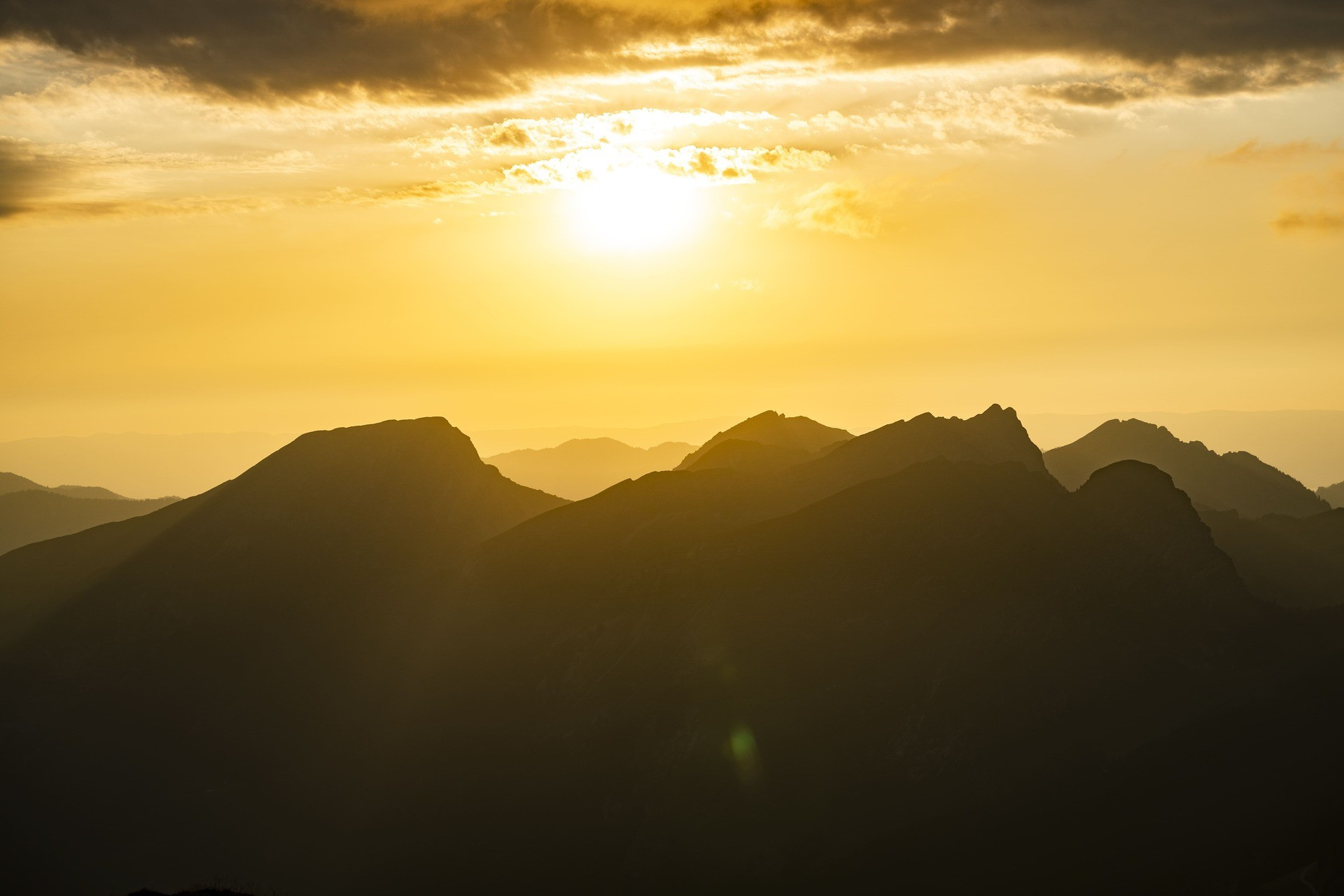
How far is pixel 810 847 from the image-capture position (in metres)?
97.4

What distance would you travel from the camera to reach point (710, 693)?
115062mm

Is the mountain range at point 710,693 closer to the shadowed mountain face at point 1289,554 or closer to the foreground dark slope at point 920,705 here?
the foreground dark slope at point 920,705

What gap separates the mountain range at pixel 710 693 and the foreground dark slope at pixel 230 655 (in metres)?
0.46

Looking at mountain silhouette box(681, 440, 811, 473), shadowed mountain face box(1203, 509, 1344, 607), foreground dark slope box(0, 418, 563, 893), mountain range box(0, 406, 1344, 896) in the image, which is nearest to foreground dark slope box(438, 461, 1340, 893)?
mountain range box(0, 406, 1344, 896)

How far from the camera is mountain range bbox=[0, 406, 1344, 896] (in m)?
95.1

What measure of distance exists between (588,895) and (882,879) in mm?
26687

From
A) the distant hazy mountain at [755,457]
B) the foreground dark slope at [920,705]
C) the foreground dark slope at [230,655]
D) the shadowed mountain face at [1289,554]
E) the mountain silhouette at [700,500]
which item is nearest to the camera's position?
the foreground dark slope at [920,705]

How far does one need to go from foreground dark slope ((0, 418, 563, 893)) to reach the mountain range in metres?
0.46

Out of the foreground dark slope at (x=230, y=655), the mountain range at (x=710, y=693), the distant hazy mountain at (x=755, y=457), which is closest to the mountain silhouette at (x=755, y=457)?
the distant hazy mountain at (x=755, y=457)

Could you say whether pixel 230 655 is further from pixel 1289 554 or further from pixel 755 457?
pixel 1289 554

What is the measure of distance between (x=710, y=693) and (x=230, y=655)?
64870mm

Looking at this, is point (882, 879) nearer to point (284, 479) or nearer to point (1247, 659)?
point (1247, 659)

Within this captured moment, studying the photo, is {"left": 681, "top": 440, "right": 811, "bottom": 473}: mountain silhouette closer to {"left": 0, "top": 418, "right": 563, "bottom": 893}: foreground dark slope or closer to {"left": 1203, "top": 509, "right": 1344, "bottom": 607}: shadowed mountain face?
{"left": 0, "top": 418, "right": 563, "bottom": 893}: foreground dark slope

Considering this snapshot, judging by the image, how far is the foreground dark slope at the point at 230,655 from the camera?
354 feet
